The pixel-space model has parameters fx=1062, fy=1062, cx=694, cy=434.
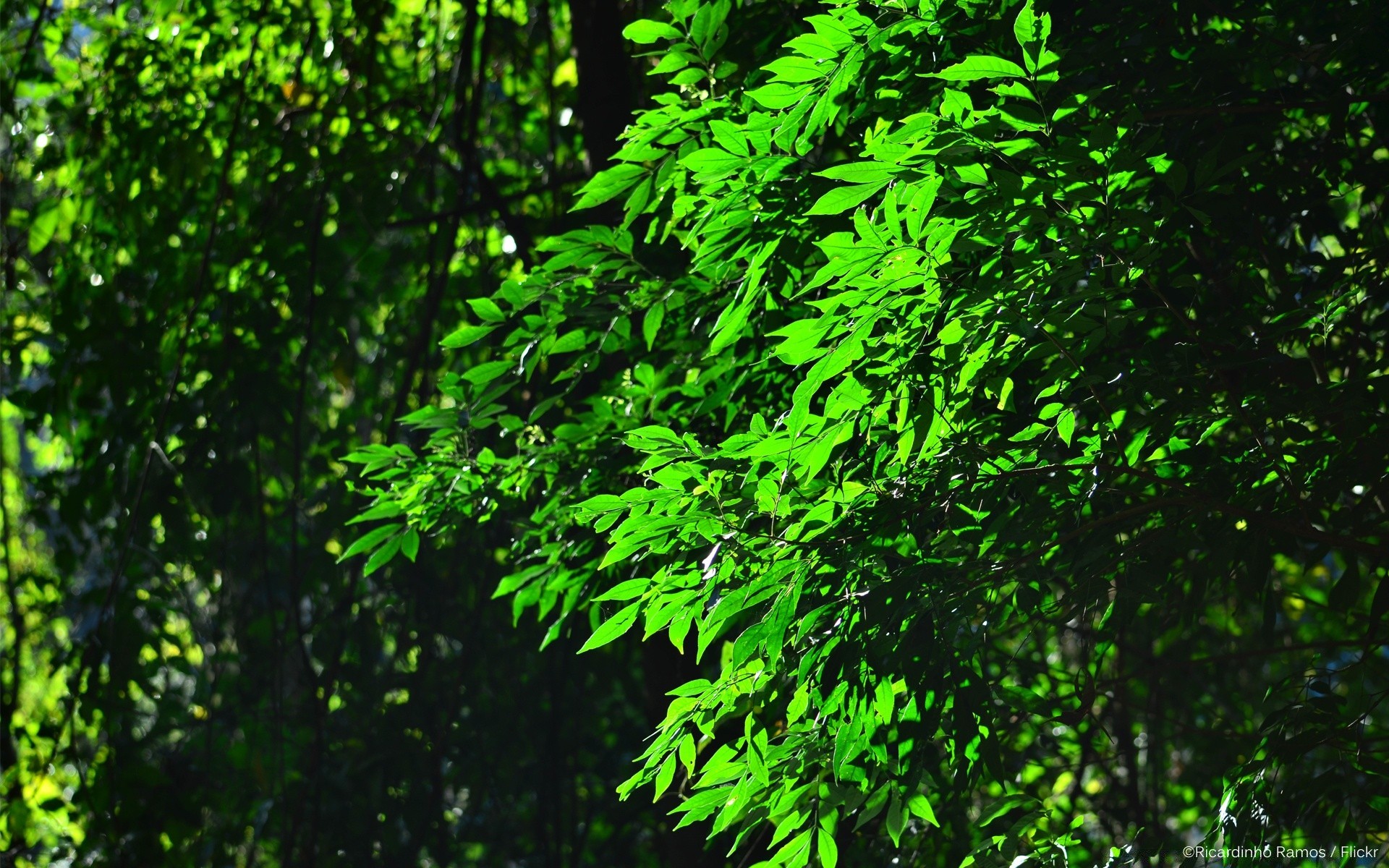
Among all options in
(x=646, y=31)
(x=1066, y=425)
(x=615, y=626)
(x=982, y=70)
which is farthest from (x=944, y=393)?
(x=646, y=31)

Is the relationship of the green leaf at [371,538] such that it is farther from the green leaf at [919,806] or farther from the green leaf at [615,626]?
the green leaf at [919,806]

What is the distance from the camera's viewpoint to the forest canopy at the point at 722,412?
132cm

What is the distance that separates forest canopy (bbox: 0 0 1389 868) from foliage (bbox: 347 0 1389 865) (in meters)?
0.01

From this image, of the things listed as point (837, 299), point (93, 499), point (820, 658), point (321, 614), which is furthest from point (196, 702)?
point (837, 299)

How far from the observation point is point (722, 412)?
2.02m

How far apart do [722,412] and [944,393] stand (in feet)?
2.35

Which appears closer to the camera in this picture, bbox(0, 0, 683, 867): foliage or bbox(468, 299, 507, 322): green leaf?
bbox(468, 299, 507, 322): green leaf

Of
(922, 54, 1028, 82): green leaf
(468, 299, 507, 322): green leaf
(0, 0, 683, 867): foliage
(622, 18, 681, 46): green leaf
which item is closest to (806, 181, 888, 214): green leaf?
(922, 54, 1028, 82): green leaf

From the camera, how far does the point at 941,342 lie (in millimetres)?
1294

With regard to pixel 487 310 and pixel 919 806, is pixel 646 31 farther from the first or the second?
pixel 919 806

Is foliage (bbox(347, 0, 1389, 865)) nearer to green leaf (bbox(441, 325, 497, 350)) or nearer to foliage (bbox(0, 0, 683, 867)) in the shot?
green leaf (bbox(441, 325, 497, 350))

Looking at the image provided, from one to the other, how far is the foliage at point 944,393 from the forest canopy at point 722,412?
0.01 m

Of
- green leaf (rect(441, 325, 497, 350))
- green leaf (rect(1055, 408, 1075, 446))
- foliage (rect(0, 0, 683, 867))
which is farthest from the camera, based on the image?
foliage (rect(0, 0, 683, 867))

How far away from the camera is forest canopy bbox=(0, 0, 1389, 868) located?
132 centimetres
